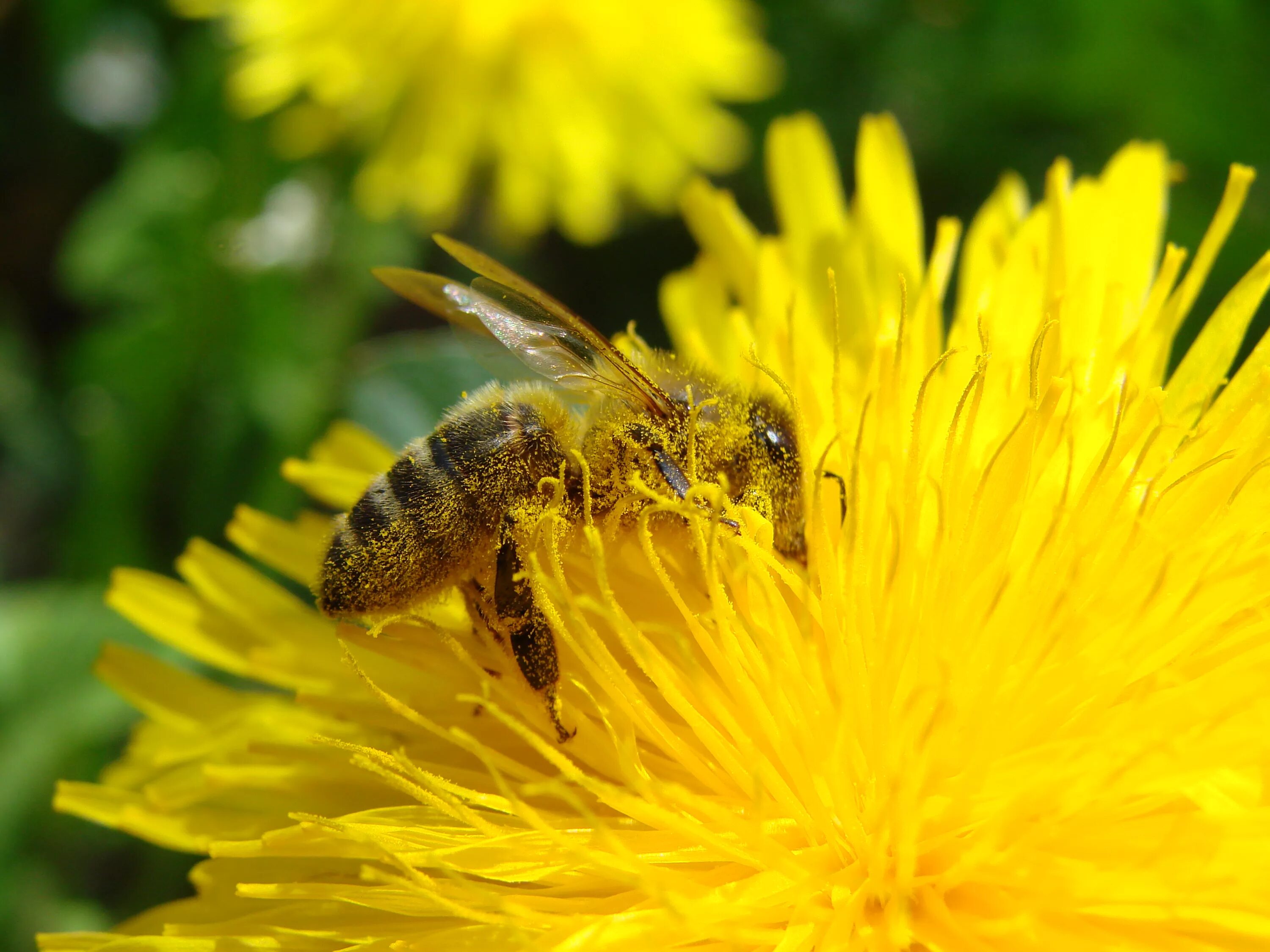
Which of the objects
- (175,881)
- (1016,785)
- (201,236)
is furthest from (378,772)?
(201,236)

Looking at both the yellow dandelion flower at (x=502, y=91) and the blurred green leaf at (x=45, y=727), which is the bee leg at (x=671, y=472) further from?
the yellow dandelion flower at (x=502, y=91)

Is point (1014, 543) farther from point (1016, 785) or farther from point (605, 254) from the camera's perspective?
point (605, 254)

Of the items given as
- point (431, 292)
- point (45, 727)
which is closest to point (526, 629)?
point (431, 292)

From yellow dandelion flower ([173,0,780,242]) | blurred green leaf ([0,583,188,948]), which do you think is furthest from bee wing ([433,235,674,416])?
yellow dandelion flower ([173,0,780,242])

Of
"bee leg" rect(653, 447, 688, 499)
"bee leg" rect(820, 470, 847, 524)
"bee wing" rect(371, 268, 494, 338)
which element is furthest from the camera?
"bee wing" rect(371, 268, 494, 338)

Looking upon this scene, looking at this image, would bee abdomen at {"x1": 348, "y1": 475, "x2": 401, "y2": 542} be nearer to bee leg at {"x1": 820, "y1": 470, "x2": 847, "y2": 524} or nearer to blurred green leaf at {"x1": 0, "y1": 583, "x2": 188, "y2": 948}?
bee leg at {"x1": 820, "y1": 470, "x2": 847, "y2": 524}

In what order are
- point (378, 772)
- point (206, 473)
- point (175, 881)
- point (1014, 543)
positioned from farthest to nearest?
point (206, 473) → point (175, 881) → point (1014, 543) → point (378, 772)

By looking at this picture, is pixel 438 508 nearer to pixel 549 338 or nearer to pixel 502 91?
pixel 549 338

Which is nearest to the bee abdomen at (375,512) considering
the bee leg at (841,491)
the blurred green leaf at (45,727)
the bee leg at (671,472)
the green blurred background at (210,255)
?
the bee leg at (671,472)
